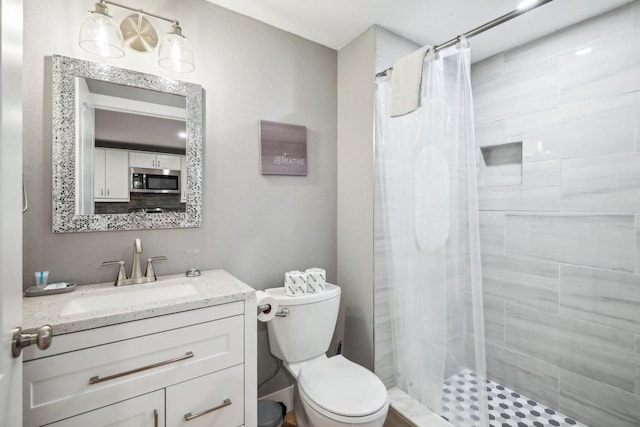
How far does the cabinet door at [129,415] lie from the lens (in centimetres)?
100

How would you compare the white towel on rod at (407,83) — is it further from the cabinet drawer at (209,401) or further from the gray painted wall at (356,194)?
the cabinet drawer at (209,401)

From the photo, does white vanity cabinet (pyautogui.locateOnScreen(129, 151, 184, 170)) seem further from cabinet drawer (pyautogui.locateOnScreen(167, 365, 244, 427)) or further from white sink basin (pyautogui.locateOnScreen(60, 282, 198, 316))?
cabinet drawer (pyautogui.locateOnScreen(167, 365, 244, 427))

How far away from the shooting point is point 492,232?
2.27 meters

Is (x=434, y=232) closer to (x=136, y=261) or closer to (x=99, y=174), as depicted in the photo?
(x=136, y=261)

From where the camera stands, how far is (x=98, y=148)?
4.75 feet

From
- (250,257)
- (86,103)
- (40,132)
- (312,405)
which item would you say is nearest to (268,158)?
(250,257)

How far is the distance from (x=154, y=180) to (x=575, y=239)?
8.03 ft

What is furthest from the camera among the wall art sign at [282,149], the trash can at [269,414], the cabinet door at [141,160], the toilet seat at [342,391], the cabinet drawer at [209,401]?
the wall art sign at [282,149]

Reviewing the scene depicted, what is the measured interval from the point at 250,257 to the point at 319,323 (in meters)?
0.58

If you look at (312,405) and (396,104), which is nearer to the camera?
(312,405)

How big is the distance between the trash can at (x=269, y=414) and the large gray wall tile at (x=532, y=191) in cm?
200

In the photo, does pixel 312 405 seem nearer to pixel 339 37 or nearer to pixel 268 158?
pixel 268 158

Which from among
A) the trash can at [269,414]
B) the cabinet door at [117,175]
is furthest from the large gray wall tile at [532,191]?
the cabinet door at [117,175]

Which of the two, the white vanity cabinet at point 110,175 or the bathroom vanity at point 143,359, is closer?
the bathroom vanity at point 143,359
